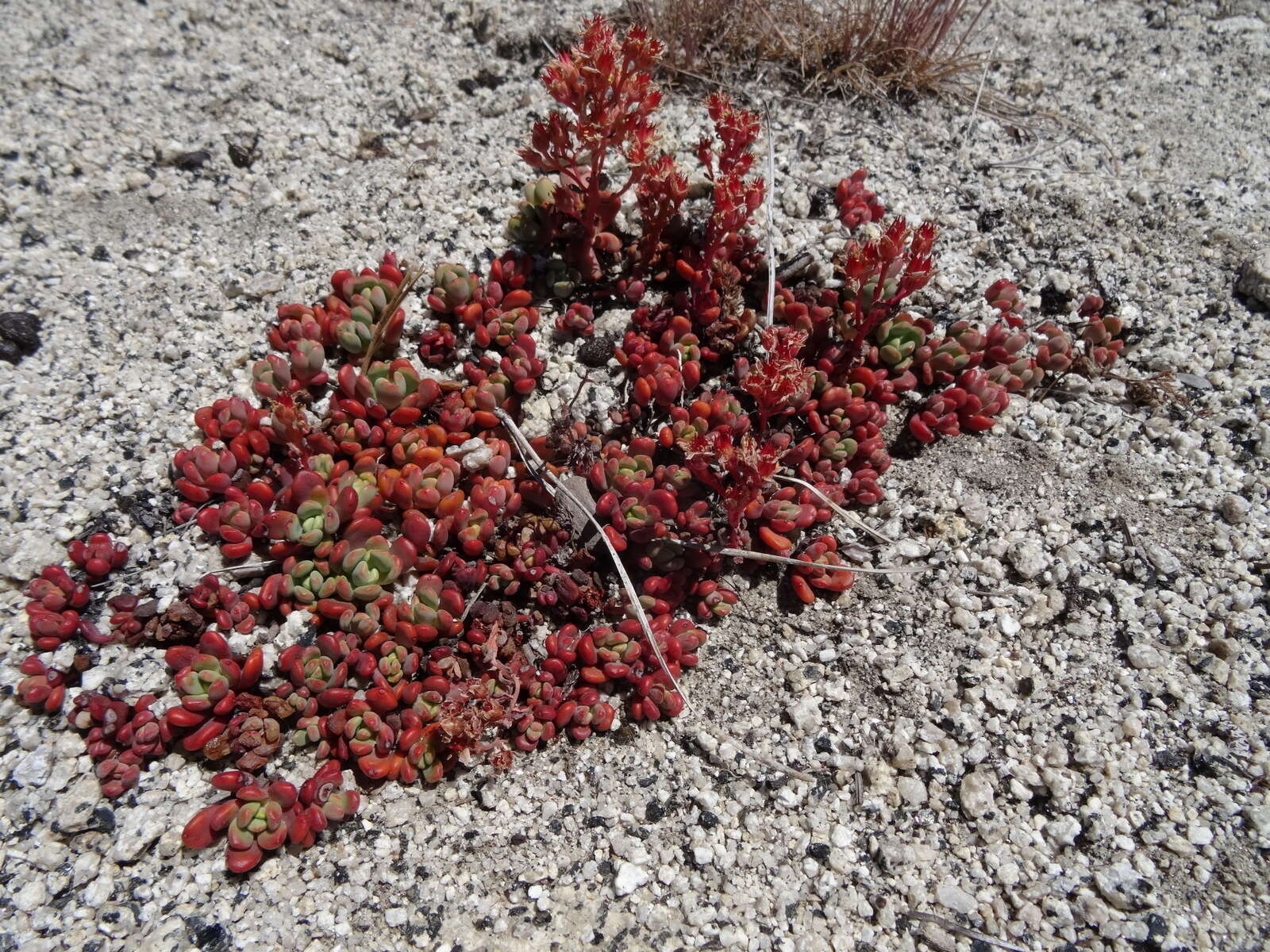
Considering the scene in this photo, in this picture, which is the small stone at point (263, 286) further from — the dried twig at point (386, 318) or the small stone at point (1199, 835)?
the small stone at point (1199, 835)

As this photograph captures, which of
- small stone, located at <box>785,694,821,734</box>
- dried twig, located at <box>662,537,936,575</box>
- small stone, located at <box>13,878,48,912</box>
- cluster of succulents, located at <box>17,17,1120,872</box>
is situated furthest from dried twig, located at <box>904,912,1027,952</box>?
small stone, located at <box>13,878,48,912</box>

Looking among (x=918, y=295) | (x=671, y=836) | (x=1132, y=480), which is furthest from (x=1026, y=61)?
(x=671, y=836)

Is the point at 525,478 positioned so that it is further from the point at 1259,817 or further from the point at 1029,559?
the point at 1259,817

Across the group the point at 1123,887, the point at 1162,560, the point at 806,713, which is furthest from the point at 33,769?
the point at 1162,560

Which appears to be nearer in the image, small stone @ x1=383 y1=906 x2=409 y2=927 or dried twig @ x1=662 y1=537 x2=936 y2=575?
small stone @ x1=383 y1=906 x2=409 y2=927

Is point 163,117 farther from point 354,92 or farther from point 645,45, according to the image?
point 645,45

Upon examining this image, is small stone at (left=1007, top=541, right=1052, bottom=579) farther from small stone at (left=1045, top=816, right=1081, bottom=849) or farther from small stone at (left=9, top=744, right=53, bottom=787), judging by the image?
small stone at (left=9, top=744, right=53, bottom=787)
